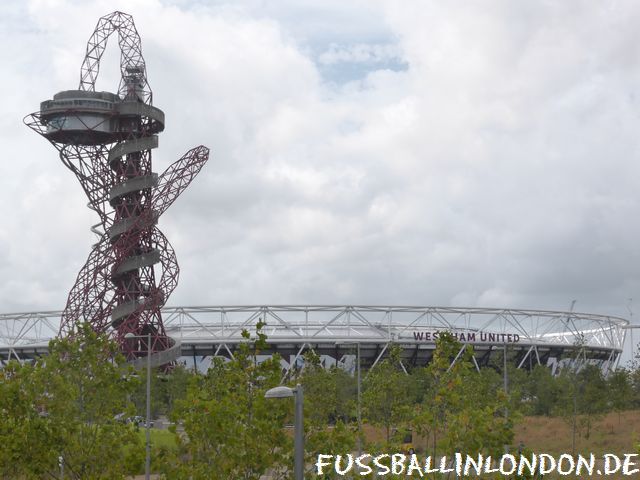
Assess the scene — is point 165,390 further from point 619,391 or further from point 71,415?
point 71,415

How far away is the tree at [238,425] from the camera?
921 inches

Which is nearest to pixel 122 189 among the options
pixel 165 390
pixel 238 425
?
pixel 165 390

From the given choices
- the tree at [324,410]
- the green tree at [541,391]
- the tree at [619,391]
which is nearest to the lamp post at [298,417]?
the tree at [324,410]

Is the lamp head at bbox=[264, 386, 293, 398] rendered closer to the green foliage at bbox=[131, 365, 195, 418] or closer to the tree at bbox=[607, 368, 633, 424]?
the tree at bbox=[607, 368, 633, 424]

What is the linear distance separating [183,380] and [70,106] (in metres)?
22.8

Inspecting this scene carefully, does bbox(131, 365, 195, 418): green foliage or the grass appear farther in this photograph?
bbox(131, 365, 195, 418): green foliage

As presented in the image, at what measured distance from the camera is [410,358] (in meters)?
102

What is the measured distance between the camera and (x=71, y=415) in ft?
92.5

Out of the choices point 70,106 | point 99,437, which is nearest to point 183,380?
point 70,106

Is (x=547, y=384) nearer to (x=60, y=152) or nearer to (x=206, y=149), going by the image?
(x=206, y=149)

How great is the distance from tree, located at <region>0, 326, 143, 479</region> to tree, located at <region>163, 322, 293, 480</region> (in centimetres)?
298

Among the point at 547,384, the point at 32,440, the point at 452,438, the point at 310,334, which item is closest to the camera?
the point at 452,438

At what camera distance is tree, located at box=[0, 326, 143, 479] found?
27.2 m

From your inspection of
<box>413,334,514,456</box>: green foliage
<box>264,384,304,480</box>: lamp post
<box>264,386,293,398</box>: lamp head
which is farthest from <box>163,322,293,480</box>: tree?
<box>413,334,514,456</box>: green foliage
